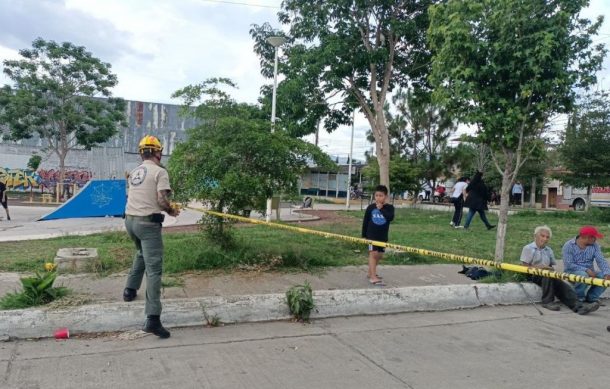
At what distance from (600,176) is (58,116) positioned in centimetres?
2330

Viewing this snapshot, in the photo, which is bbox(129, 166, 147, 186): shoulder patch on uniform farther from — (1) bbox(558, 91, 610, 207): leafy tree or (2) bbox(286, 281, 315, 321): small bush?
(1) bbox(558, 91, 610, 207): leafy tree

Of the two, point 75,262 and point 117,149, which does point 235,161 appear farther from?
point 117,149

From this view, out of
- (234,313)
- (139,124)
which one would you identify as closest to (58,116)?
(139,124)

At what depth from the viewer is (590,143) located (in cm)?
1917

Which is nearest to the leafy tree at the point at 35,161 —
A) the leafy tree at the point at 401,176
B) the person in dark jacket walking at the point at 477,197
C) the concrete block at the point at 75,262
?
the leafy tree at the point at 401,176

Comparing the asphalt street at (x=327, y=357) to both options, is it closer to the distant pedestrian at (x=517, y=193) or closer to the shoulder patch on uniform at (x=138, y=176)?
the shoulder patch on uniform at (x=138, y=176)

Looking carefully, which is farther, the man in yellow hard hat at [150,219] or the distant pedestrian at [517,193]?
the distant pedestrian at [517,193]

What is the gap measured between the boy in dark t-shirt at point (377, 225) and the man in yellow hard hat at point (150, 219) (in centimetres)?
291

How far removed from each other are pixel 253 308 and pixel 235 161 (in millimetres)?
2136

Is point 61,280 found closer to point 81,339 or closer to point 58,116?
point 81,339

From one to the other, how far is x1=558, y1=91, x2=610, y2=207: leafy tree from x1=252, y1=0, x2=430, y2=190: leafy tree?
7129 mm

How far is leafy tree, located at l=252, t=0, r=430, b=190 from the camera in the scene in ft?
47.8

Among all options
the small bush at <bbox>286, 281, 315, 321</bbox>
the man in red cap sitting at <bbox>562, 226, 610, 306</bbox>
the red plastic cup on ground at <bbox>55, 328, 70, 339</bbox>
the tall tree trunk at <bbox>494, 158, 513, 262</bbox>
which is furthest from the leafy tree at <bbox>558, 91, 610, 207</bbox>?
the red plastic cup on ground at <bbox>55, 328, 70, 339</bbox>

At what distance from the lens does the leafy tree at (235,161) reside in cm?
669
